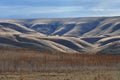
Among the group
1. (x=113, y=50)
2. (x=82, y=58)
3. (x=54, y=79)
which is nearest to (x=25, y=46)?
(x=113, y=50)

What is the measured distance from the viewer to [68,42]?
651 ft

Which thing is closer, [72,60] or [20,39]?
[72,60]

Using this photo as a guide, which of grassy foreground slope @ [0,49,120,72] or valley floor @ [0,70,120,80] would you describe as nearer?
valley floor @ [0,70,120,80]

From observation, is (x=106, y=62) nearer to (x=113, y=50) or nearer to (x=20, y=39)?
(x=113, y=50)

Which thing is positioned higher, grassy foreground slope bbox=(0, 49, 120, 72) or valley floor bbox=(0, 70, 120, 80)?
valley floor bbox=(0, 70, 120, 80)

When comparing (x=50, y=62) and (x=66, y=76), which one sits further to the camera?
(x=50, y=62)

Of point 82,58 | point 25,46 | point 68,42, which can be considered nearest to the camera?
point 82,58

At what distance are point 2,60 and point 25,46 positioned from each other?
8508cm

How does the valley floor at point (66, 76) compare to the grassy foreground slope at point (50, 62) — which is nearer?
the valley floor at point (66, 76)

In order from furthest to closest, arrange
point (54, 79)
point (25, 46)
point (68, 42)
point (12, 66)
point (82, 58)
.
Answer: point (68, 42), point (25, 46), point (82, 58), point (12, 66), point (54, 79)

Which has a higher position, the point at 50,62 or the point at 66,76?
the point at 66,76

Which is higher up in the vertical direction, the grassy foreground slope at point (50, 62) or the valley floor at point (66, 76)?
the valley floor at point (66, 76)

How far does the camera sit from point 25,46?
151875mm

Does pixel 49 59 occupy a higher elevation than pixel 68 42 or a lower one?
higher
